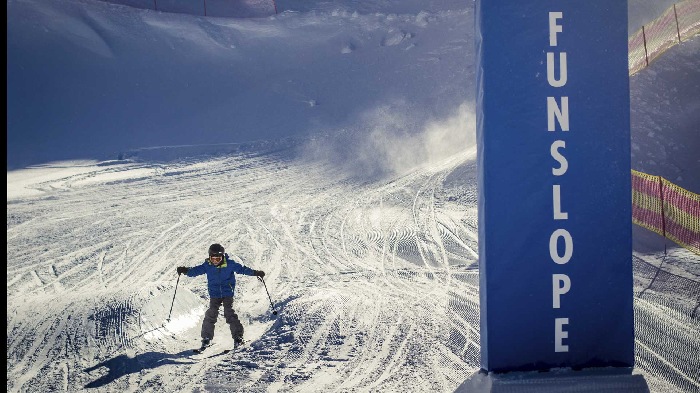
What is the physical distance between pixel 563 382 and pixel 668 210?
6288 mm

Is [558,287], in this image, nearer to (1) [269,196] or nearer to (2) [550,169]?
(2) [550,169]

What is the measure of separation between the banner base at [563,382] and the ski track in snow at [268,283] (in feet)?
4.17

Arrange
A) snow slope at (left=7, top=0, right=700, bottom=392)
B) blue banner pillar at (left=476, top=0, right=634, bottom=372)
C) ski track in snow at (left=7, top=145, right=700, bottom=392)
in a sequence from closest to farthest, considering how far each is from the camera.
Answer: blue banner pillar at (left=476, top=0, right=634, bottom=372), ski track in snow at (left=7, top=145, right=700, bottom=392), snow slope at (left=7, top=0, right=700, bottom=392)

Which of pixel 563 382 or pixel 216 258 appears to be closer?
pixel 563 382

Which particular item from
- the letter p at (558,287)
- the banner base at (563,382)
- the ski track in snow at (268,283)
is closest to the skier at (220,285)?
the ski track in snow at (268,283)

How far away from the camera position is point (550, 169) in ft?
11.5

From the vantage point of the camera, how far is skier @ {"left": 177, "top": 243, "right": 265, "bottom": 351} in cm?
559

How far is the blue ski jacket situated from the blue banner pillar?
2887 millimetres

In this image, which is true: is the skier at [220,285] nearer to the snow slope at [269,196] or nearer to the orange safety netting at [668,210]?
the snow slope at [269,196]

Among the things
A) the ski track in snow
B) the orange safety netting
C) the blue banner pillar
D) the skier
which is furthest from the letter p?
the orange safety netting

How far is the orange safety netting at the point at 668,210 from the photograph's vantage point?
27.0 ft

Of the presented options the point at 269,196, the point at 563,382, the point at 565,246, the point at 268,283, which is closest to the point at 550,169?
the point at 565,246

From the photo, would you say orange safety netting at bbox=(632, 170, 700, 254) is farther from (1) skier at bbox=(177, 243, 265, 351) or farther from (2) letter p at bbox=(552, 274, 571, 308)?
(1) skier at bbox=(177, 243, 265, 351)

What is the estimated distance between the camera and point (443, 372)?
499 cm
